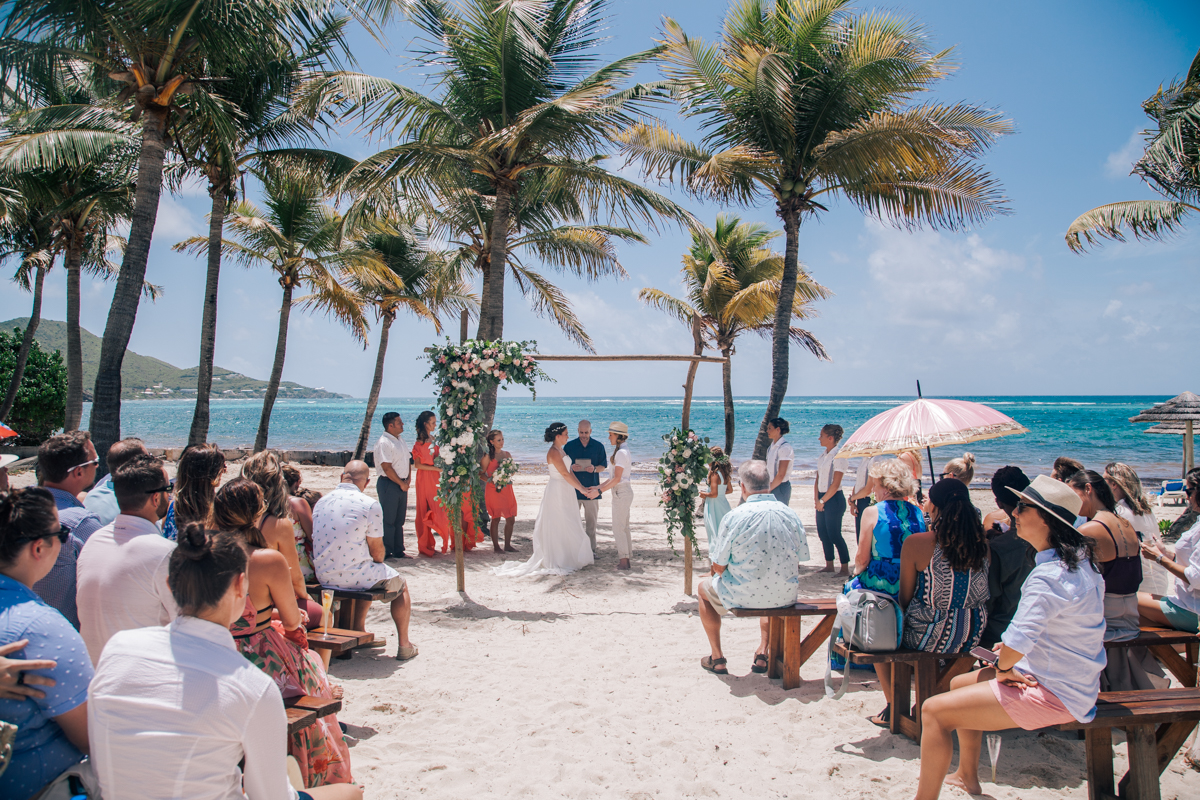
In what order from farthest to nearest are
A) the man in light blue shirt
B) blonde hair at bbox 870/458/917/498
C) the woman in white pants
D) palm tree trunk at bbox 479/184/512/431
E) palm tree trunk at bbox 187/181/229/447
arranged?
palm tree trunk at bbox 187/181/229/447, palm tree trunk at bbox 479/184/512/431, the woman in white pants, the man in light blue shirt, blonde hair at bbox 870/458/917/498

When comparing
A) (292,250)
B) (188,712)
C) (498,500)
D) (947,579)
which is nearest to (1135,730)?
(947,579)

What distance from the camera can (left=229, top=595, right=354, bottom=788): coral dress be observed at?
9.92 ft

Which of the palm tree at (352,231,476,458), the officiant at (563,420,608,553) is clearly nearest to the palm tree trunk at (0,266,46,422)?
the palm tree at (352,231,476,458)

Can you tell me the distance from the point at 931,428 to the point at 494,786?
4.27 metres

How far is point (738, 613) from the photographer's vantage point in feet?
15.3

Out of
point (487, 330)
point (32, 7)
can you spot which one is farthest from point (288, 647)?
point (32, 7)

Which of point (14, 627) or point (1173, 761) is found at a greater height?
point (14, 627)

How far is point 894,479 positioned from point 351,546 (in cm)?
401

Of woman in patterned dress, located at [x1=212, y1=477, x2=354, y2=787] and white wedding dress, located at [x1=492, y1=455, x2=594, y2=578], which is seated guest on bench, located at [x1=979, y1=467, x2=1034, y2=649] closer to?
woman in patterned dress, located at [x1=212, y1=477, x2=354, y2=787]

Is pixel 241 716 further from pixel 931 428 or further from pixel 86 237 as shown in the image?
pixel 86 237

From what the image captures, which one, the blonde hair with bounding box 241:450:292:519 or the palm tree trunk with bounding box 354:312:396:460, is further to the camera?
the palm tree trunk with bounding box 354:312:396:460

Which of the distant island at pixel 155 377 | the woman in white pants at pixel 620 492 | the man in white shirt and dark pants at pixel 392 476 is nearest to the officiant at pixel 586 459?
the woman in white pants at pixel 620 492

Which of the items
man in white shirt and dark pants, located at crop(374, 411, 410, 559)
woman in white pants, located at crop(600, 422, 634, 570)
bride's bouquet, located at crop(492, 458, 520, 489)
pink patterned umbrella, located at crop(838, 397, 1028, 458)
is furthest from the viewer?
bride's bouquet, located at crop(492, 458, 520, 489)

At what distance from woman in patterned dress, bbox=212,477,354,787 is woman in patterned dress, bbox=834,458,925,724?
316 cm
